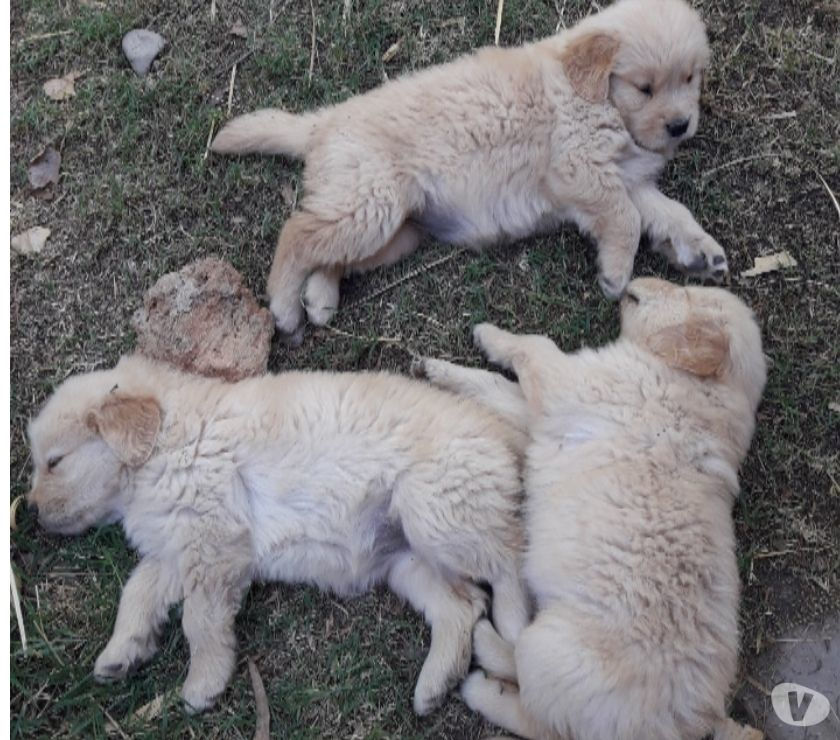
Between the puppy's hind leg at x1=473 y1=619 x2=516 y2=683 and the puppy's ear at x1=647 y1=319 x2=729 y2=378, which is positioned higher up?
the puppy's ear at x1=647 y1=319 x2=729 y2=378

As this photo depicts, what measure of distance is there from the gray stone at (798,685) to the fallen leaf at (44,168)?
3627 mm

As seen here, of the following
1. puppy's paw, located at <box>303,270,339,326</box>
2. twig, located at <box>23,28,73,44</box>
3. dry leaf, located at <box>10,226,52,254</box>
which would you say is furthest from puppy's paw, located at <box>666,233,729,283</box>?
twig, located at <box>23,28,73,44</box>

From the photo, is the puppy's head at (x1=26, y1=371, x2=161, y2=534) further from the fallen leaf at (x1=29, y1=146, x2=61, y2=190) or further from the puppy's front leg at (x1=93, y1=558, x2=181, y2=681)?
the fallen leaf at (x1=29, y1=146, x2=61, y2=190)

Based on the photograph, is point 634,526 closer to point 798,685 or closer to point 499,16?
point 798,685

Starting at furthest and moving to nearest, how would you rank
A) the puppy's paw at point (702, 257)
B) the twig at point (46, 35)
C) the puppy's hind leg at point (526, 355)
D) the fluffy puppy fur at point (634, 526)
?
the twig at point (46, 35), the puppy's paw at point (702, 257), the puppy's hind leg at point (526, 355), the fluffy puppy fur at point (634, 526)

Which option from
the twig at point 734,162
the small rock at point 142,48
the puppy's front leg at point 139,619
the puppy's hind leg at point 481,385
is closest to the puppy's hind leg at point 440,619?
the puppy's hind leg at point 481,385

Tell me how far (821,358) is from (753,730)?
1532mm

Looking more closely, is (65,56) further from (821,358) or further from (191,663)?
(821,358)

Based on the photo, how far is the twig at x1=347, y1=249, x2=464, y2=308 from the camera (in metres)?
3.98

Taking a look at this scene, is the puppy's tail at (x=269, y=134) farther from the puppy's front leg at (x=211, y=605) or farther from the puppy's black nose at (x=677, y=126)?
the puppy's front leg at (x=211, y=605)

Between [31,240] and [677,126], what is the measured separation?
286 centimetres

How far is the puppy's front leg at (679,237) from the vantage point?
12.6 ft

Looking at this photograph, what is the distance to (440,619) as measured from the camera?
11.1 feet

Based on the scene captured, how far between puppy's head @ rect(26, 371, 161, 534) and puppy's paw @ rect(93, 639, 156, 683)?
0.48m
